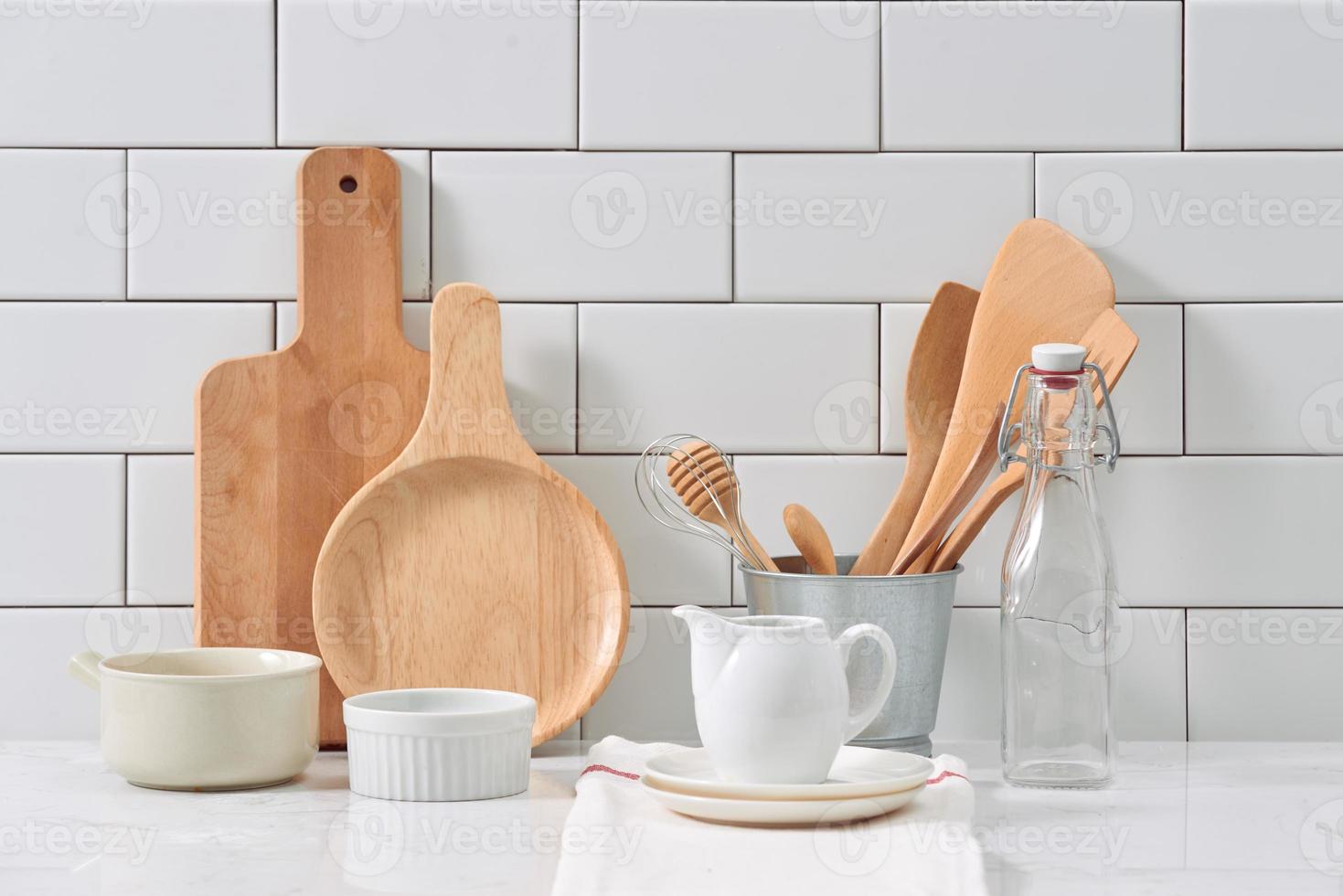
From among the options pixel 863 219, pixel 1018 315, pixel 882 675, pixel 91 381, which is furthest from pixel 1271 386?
pixel 91 381

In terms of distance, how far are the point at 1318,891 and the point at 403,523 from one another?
1.98ft

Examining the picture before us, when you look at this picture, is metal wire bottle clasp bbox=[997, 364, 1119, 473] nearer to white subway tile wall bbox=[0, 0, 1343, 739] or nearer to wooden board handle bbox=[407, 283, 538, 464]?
white subway tile wall bbox=[0, 0, 1343, 739]

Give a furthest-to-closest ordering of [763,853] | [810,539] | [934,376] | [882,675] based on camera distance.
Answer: [934,376] → [810,539] → [882,675] → [763,853]

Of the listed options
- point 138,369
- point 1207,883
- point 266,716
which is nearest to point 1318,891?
point 1207,883

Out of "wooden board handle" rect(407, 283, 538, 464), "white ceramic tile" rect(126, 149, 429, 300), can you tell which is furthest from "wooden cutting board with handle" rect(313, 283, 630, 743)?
"white ceramic tile" rect(126, 149, 429, 300)

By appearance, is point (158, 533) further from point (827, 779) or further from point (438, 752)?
point (827, 779)

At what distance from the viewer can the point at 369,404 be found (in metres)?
0.91

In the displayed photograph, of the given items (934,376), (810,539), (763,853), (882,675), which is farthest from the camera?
(934,376)

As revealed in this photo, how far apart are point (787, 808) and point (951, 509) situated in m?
0.27

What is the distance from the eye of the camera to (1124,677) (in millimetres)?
936

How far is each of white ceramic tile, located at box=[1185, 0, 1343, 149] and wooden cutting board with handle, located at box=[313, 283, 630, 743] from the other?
1.83ft

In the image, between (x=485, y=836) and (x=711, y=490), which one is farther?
(x=711, y=490)

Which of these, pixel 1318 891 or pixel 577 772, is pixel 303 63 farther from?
pixel 1318 891

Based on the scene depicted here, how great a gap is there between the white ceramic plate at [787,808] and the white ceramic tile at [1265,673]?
406 mm
